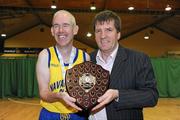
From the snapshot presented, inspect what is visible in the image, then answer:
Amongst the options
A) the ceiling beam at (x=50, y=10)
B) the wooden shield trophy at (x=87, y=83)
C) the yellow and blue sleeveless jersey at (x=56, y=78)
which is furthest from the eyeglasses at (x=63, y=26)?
the ceiling beam at (x=50, y=10)

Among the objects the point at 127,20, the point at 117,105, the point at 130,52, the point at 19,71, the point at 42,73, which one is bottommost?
the point at 19,71

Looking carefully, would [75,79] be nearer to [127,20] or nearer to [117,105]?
[117,105]

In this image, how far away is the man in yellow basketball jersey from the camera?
2.19 metres

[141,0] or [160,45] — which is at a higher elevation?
[141,0]

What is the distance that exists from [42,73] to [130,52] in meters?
0.62

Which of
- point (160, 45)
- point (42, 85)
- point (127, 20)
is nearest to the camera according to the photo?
point (42, 85)

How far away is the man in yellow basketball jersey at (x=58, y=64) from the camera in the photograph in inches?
86.0

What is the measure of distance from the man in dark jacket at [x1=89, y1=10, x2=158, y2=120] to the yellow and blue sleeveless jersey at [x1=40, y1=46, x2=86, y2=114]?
1.02ft

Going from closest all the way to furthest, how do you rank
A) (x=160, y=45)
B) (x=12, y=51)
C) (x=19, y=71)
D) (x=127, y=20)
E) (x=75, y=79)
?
1. (x=75, y=79)
2. (x=19, y=71)
3. (x=127, y=20)
4. (x=12, y=51)
5. (x=160, y=45)

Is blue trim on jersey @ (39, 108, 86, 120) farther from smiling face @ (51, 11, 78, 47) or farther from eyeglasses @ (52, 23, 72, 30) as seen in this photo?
eyeglasses @ (52, 23, 72, 30)

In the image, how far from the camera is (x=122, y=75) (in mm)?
1949

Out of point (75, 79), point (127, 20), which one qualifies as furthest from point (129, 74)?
point (127, 20)

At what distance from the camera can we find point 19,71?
12.2m

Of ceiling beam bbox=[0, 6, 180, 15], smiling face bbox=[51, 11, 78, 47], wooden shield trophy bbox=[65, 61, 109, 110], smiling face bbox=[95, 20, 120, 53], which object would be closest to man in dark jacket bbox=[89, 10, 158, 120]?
smiling face bbox=[95, 20, 120, 53]
